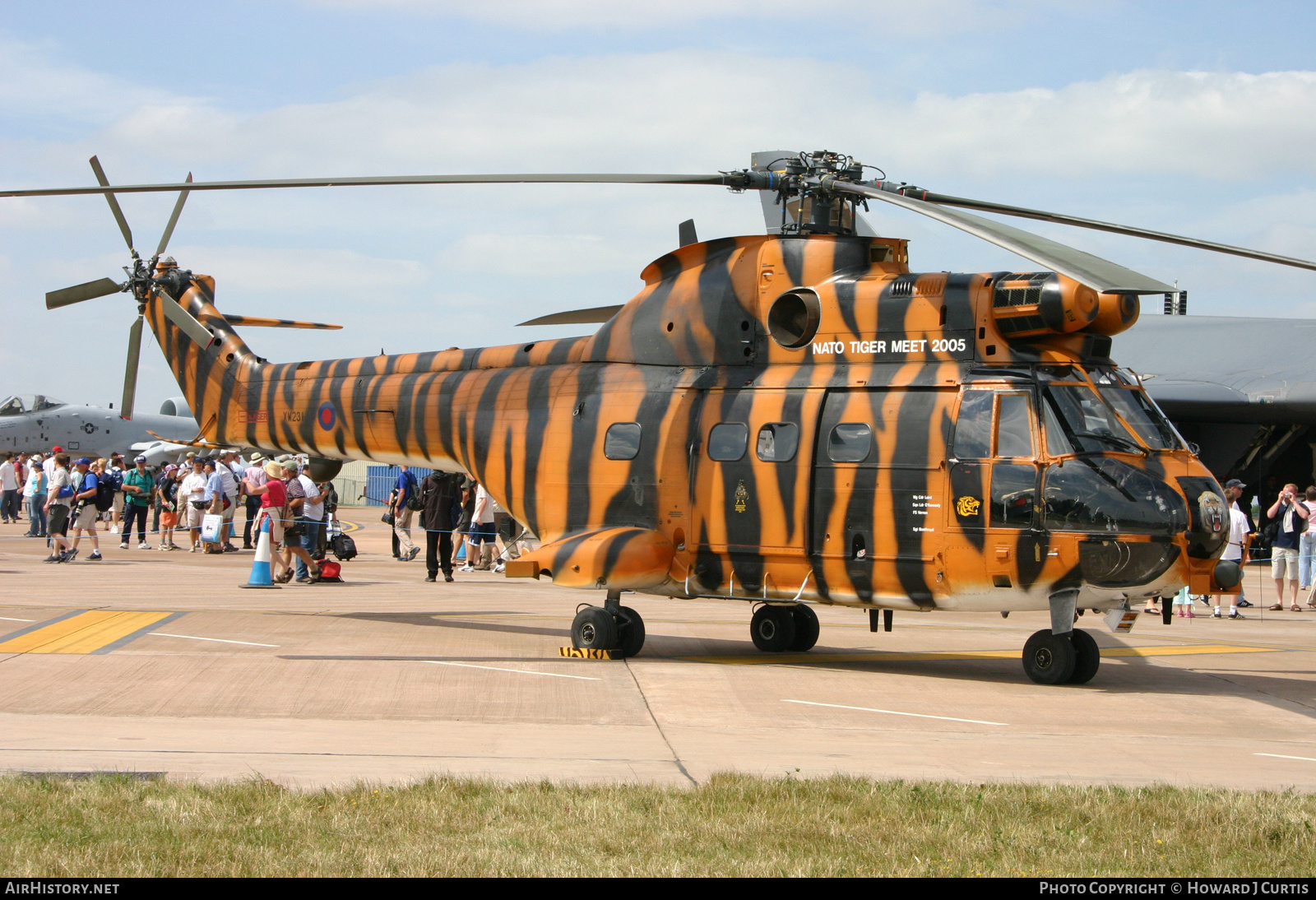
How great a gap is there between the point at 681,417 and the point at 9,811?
7412mm

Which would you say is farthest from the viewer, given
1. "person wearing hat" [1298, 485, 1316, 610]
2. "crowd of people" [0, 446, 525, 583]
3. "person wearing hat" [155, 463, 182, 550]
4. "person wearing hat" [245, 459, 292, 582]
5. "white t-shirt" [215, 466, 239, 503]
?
"white t-shirt" [215, 466, 239, 503]

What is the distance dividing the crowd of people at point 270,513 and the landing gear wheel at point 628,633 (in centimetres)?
274

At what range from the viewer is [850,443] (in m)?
11.3

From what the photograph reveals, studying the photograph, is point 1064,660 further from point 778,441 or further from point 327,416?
point 327,416

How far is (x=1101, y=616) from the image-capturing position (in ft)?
59.2

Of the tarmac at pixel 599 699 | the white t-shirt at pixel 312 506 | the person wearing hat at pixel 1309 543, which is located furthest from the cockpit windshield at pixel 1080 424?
the white t-shirt at pixel 312 506

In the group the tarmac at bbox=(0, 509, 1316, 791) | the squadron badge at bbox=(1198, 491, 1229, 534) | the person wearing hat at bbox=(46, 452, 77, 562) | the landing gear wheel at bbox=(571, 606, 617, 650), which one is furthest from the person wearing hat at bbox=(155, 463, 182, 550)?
the squadron badge at bbox=(1198, 491, 1229, 534)

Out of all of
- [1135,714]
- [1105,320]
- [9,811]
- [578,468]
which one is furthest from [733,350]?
[9,811]

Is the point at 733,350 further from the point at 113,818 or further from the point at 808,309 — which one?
the point at 113,818

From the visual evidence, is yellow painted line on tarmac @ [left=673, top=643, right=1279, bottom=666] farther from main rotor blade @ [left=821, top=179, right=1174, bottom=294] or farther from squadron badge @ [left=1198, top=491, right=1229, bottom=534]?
main rotor blade @ [left=821, top=179, right=1174, bottom=294]

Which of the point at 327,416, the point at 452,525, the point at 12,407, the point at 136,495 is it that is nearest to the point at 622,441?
the point at 327,416

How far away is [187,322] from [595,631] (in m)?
8.84

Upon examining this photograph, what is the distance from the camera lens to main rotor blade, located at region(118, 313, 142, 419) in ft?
56.6

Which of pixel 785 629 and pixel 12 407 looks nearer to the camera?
pixel 785 629
